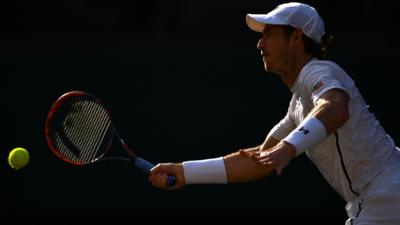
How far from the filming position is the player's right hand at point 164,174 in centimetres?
464

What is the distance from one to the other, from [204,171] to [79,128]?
814 mm

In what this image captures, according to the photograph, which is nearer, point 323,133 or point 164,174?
point 323,133

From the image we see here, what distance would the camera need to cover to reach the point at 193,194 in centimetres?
786

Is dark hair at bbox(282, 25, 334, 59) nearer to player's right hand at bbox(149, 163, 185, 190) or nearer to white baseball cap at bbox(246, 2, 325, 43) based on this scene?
white baseball cap at bbox(246, 2, 325, 43)

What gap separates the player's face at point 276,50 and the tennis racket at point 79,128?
0.89 m

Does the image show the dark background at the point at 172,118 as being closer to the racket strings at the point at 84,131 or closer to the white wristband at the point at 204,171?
the racket strings at the point at 84,131

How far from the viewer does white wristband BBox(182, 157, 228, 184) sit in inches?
185

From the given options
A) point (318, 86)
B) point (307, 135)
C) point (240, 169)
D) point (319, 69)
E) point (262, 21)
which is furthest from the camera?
point (240, 169)

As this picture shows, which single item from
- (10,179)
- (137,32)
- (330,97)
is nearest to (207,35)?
(137,32)

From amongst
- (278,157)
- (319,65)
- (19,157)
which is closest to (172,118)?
(19,157)

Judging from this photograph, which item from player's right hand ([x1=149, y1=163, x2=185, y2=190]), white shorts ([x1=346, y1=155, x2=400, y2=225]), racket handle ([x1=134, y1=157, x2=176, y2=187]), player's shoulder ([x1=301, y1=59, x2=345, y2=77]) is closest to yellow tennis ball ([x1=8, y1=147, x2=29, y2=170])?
racket handle ([x1=134, y1=157, x2=176, y2=187])

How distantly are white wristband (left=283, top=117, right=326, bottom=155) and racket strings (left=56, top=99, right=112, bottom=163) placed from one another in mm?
1343

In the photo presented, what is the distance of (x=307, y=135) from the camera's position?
4023 millimetres

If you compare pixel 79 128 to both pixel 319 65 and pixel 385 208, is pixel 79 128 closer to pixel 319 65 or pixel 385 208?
pixel 319 65
